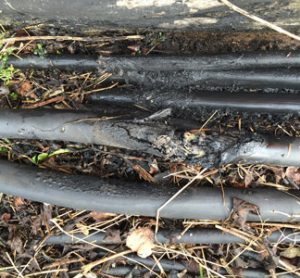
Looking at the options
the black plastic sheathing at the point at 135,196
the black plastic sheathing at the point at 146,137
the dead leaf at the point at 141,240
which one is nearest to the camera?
the black plastic sheathing at the point at 146,137

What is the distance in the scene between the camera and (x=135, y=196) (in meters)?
1.54

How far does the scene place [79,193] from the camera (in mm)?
1551

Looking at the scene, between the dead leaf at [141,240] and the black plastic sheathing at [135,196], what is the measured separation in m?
0.12

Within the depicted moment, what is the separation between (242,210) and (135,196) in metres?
0.43

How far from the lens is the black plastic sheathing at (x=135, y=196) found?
5.07ft

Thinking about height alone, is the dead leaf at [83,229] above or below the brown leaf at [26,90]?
below

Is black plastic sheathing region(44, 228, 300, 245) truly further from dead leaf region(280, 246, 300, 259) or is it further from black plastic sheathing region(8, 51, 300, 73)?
black plastic sheathing region(8, 51, 300, 73)

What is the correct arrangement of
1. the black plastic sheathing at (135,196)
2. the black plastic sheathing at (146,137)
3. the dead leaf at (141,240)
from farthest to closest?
the dead leaf at (141,240) → the black plastic sheathing at (135,196) → the black plastic sheathing at (146,137)

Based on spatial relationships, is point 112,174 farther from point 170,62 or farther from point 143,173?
point 170,62

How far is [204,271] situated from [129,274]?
12.8 inches

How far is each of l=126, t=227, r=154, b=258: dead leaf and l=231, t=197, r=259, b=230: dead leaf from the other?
0.36m

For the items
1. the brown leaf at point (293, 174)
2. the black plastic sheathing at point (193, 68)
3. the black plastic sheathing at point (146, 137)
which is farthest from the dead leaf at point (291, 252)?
the black plastic sheathing at point (193, 68)

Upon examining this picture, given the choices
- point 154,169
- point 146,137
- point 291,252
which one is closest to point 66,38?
point 146,137

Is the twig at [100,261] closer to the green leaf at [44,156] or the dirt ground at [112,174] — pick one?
the dirt ground at [112,174]
